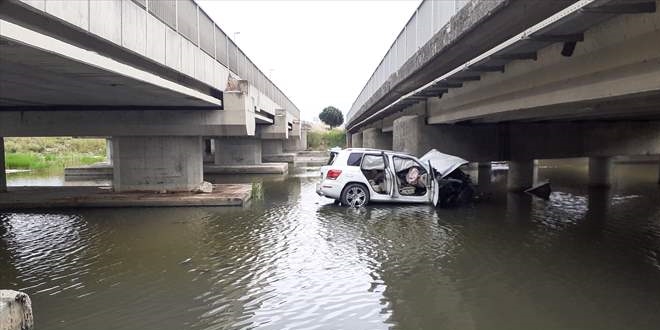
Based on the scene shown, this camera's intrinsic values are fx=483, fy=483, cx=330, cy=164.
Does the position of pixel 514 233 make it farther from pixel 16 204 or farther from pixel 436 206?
pixel 16 204

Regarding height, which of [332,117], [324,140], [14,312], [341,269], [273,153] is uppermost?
[332,117]

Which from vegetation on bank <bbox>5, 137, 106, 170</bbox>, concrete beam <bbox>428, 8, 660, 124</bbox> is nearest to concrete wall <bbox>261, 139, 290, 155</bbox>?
vegetation on bank <bbox>5, 137, 106, 170</bbox>

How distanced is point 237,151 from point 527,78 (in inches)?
990

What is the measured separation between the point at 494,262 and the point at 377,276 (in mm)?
2073

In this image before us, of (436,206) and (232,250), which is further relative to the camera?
(436,206)

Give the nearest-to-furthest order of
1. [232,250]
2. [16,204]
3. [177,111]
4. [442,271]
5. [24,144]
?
[442,271] < [232,250] < [16,204] < [177,111] < [24,144]

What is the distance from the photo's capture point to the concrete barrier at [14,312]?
180 inches

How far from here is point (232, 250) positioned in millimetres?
8750

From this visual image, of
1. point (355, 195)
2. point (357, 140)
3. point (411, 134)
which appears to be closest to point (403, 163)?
point (355, 195)

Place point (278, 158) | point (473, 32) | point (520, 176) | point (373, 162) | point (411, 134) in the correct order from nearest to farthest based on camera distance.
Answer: point (473, 32)
point (373, 162)
point (411, 134)
point (520, 176)
point (278, 158)

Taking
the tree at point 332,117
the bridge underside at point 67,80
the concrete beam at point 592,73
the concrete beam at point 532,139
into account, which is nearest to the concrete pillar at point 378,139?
the concrete beam at point 532,139

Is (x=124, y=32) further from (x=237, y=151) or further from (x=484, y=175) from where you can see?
(x=237, y=151)

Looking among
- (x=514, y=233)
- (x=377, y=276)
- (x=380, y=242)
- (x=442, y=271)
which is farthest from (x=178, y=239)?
(x=514, y=233)

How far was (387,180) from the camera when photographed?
45.1 feet
